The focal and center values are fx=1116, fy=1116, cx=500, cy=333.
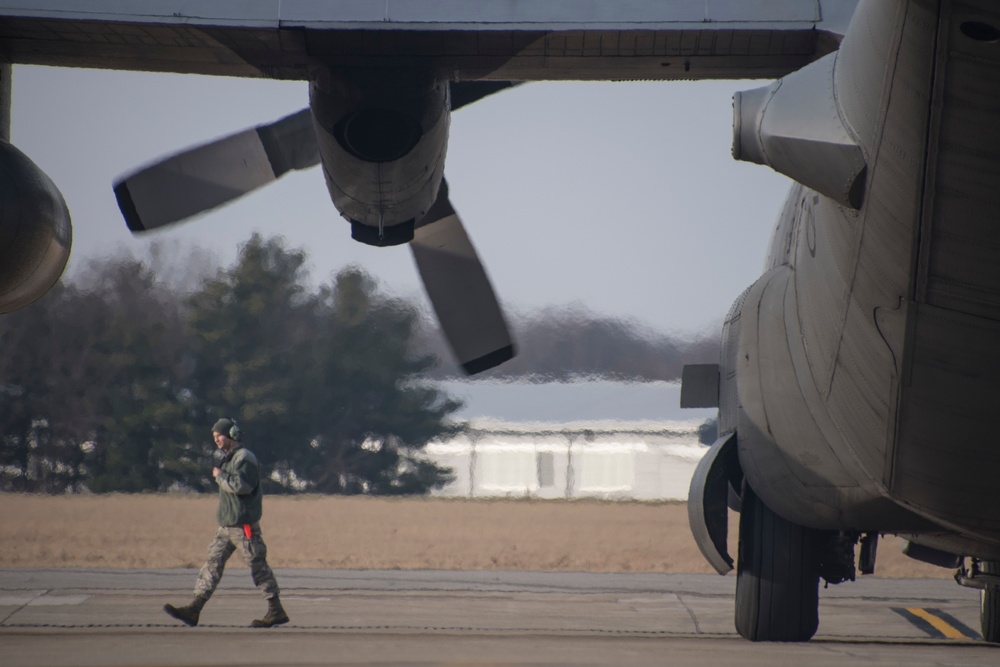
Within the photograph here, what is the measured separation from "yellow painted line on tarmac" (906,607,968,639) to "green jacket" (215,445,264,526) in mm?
6316

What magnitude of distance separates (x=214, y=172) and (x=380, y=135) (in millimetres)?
1804

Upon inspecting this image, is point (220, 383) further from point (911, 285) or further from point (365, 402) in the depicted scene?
point (911, 285)

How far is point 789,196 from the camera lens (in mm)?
8117

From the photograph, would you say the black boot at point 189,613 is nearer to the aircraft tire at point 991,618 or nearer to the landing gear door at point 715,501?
the landing gear door at point 715,501

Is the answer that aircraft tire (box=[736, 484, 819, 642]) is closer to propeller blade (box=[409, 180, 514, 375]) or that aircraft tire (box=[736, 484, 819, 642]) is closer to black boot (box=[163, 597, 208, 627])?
propeller blade (box=[409, 180, 514, 375])

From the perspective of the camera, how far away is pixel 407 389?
36625mm

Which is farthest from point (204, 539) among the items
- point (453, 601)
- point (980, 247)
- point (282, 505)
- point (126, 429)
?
point (980, 247)

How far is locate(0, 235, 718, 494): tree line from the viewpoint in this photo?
104ft

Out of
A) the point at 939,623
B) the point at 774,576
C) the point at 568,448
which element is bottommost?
the point at 568,448

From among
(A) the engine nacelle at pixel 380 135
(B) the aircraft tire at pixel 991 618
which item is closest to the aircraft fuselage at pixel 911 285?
(A) the engine nacelle at pixel 380 135

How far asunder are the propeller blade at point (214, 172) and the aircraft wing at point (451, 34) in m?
0.91

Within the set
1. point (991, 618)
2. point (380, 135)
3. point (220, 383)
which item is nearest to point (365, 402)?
point (220, 383)

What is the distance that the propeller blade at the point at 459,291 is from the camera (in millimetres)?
8477

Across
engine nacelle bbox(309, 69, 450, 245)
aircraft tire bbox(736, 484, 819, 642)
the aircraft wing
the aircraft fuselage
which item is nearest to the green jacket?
engine nacelle bbox(309, 69, 450, 245)
